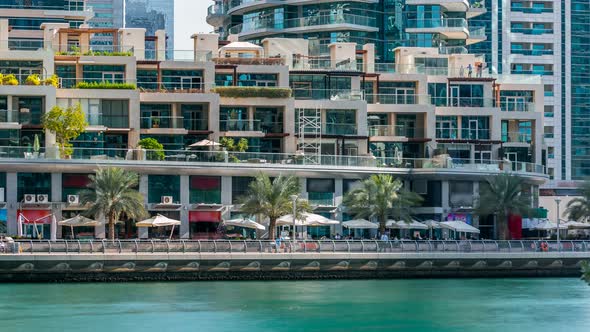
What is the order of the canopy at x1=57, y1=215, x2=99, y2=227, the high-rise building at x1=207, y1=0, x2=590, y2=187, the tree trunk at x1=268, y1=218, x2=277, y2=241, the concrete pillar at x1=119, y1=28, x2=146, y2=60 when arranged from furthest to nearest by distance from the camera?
1. the high-rise building at x1=207, y1=0, x2=590, y2=187
2. the concrete pillar at x1=119, y1=28, x2=146, y2=60
3. the tree trunk at x1=268, y1=218, x2=277, y2=241
4. the canopy at x1=57, y1=215, x2=99, y2=227

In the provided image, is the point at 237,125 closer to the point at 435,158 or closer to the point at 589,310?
the point at 435,158

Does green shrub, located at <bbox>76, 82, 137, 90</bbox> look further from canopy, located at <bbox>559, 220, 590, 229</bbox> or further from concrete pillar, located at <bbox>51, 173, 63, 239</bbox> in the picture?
canopy, located at <bbox>559, 220, 590, 229</bbox>

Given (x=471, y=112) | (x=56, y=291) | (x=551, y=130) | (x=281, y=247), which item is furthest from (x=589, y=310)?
(x=551, y=130)

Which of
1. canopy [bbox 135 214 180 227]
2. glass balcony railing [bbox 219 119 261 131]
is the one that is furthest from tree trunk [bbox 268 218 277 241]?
glass balcony railing [bbox 219 119 261 131]

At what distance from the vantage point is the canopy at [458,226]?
377ft

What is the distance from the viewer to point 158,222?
108438 mm

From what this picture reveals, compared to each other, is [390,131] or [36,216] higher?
[390,131]

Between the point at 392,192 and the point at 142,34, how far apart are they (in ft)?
93.7

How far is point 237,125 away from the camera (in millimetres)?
126250

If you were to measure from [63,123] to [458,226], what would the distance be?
29893 millimetres

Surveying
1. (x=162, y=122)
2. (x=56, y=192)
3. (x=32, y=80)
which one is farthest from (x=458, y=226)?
(x=32, y=80)

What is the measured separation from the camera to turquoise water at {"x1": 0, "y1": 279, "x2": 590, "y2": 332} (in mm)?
77938

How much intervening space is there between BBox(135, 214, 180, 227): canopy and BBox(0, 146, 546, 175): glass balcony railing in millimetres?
5810

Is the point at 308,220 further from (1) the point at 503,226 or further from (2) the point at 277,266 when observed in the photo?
(1) the point at 503,226
